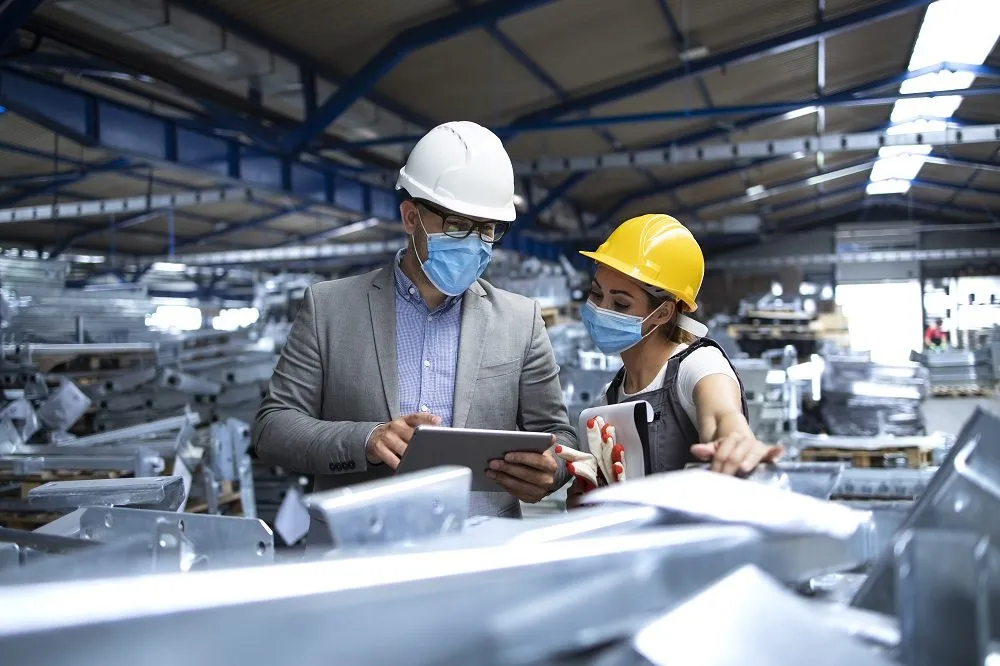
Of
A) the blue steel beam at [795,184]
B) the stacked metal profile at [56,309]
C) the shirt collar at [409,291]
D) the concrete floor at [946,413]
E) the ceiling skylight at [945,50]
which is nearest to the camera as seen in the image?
the shirt collar at [409,291]

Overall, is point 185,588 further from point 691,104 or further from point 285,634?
point 691,104

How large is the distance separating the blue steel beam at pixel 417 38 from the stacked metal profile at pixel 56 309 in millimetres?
3295

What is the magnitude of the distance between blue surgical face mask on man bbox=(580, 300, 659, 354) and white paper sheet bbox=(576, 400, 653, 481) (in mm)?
243

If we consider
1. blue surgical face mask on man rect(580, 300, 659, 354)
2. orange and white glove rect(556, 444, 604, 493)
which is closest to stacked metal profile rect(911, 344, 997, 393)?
blue surgical face mask on man rect(580, 300, 659, 354)

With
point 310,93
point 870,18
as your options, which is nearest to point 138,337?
point 310,93

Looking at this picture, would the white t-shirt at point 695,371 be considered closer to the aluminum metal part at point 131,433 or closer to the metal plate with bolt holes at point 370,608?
the metal plate with bolt holes at point 370,608

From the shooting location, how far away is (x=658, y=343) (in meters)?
2.14

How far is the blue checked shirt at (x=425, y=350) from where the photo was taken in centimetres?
212

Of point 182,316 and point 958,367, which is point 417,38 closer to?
point 958,367

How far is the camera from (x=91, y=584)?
49cm

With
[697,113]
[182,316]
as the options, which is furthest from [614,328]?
[182,316]

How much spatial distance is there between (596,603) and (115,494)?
55.3 inches

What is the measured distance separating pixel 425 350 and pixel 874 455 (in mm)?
4467

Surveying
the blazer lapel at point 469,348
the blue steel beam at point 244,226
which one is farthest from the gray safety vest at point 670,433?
the blue steel beam at point 244,226
